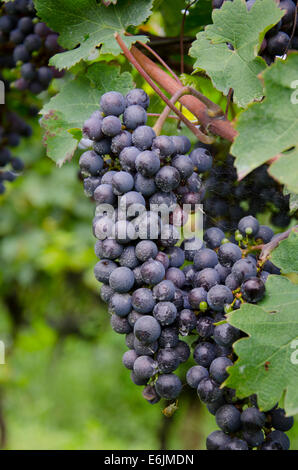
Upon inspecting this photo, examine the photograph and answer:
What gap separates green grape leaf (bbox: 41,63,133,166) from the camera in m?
1.04

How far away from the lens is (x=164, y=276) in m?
0.81

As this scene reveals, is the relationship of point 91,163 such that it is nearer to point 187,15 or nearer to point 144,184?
point 144,184

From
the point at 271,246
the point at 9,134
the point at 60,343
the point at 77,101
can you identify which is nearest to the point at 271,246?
the point at 271,246

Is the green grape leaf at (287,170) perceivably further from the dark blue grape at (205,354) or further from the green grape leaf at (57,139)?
the green grape leaf at (57,139)

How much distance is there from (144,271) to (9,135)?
109 cm

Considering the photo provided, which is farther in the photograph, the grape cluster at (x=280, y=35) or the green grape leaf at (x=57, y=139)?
the green grape leaf at (x=57, y=139)

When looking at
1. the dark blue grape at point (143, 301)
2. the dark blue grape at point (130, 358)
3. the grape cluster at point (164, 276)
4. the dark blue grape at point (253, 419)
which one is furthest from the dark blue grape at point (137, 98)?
the dark blue grape at point (253, 419)

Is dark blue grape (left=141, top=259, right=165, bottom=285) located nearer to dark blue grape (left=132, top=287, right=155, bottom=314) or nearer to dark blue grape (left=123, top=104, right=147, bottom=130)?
dark blue grape (left=132, top=287, right=155, bottom=314)

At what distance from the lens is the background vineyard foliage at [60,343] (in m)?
3.92

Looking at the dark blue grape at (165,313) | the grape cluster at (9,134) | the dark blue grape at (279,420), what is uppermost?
the dark blue grape at (165,313)

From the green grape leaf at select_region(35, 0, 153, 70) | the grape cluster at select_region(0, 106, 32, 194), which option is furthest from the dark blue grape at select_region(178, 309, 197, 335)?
the grape cluster at select_region(0, 106, 32, 194)

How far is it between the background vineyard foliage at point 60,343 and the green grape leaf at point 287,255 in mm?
2507

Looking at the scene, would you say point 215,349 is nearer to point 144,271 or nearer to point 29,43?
point 144,271

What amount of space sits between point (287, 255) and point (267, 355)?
17 cm
